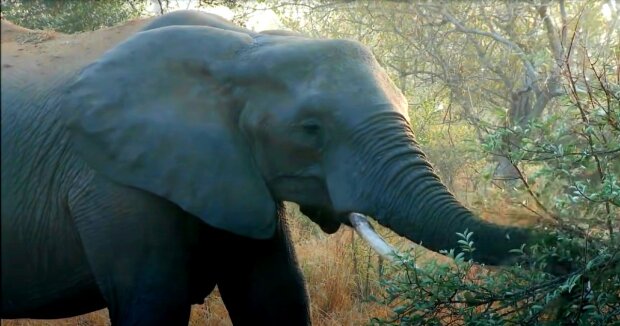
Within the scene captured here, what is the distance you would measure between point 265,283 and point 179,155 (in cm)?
76

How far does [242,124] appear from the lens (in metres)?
3.42

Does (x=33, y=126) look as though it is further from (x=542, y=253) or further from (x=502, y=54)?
(x=502, y=54)

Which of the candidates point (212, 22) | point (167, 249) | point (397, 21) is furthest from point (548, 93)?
point (167, 249)

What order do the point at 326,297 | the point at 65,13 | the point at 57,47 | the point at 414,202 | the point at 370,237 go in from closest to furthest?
the point at 414,202
the point at 370,237
the point at 57,47
the point at 65,13
the point at 326,297

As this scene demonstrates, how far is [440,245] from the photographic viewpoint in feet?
10.1

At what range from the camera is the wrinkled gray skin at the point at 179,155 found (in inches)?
128

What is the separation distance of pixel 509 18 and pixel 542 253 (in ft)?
18.6

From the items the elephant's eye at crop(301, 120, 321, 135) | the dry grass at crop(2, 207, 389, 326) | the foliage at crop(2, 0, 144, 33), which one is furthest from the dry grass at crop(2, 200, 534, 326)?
the elephant's eye at crop(301, 120, 321, 135)

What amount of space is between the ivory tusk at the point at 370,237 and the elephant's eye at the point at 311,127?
1.00 feet

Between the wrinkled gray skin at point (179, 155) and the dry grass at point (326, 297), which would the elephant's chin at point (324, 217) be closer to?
the wrinkled gray skin at point (179, 155)

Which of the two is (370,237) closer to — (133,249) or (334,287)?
(133,249)

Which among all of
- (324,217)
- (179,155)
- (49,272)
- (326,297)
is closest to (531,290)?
(324,217)

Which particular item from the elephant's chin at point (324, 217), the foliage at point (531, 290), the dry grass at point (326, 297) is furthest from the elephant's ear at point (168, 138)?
the dry grass at point (326, 297)

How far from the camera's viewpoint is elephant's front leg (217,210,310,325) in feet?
12.6
